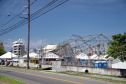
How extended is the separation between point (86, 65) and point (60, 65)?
5.81 meters

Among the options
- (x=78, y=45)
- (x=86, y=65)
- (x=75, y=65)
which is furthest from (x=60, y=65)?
(x=78, y=45)

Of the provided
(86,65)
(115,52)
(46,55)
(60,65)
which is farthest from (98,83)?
(46,55)

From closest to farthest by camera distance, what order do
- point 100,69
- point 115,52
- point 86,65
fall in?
point 115,52 < point 100,69 < point 86,65

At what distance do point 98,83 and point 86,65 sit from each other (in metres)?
13.2

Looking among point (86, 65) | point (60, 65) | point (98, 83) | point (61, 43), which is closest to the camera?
point (98, 83)

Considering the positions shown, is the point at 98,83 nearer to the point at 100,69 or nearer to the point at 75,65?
the point at 100,69

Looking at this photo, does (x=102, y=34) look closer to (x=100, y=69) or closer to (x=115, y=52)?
(x=100, y=69)

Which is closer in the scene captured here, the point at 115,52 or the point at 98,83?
the point at 98,83

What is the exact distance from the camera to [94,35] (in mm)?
33750

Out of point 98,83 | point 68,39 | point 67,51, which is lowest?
point 98,83

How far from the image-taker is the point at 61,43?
1609 inches

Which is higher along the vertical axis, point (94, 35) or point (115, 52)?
point (94, 35)

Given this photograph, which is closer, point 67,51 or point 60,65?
point 60,65

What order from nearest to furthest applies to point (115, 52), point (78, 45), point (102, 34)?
point (115, 52) → point (102, 34) → point (78, 45)
